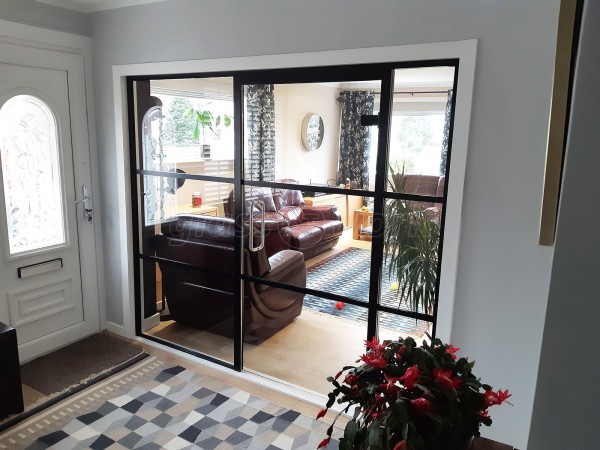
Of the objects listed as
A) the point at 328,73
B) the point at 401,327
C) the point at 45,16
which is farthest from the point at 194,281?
the point at 45,16

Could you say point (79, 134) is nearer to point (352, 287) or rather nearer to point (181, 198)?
point (181, 198)

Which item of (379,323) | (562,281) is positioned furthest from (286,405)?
(562,281)

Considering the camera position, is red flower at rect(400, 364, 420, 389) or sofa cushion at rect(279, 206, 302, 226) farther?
sofa cushion at rect(279, 206, 302, 226)

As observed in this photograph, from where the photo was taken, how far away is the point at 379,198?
2371mm

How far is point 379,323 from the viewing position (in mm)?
2527

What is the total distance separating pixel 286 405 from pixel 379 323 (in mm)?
783

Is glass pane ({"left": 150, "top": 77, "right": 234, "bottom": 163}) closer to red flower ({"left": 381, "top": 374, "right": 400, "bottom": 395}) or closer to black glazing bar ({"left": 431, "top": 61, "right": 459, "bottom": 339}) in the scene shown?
black glazing bar ({"left": 431, "top": 61, "right": 459, "bottom": 339})

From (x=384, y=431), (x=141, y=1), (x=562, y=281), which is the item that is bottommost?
(x=384, y=431)

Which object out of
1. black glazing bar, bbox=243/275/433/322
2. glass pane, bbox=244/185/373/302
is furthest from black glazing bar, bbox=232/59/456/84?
black glazing bar, bbox=243/275/433/322

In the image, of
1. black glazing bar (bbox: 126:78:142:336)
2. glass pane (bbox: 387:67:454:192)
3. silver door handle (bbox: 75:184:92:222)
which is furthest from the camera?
silver door handle (bbox: 75:184:92:222)

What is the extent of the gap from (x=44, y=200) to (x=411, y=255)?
2505 mm

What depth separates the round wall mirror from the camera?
253 cm

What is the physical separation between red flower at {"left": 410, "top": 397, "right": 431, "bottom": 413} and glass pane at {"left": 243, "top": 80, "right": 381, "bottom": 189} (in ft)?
5.27

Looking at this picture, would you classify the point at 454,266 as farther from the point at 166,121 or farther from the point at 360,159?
the point at 166,121
